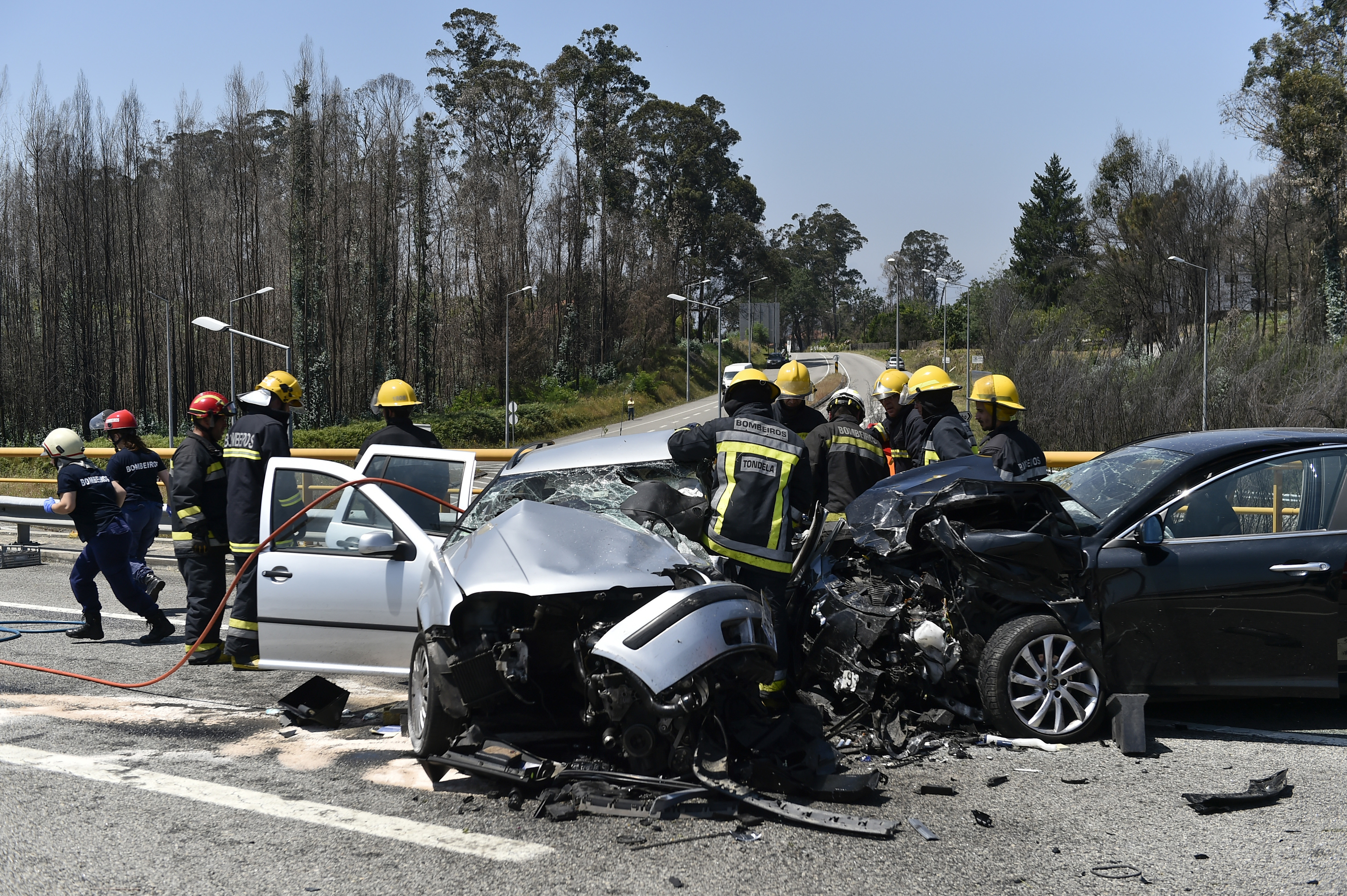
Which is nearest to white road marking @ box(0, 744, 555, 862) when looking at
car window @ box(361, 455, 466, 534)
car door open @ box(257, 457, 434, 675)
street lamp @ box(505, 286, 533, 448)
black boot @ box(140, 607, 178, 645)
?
car door open @ box(257, 457, 434, 675)

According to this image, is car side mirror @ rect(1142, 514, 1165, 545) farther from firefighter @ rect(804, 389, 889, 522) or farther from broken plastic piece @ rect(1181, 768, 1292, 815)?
firefighter @ rect(804, 389, 889, 522)

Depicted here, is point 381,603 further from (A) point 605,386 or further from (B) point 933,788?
(A) point 605,386

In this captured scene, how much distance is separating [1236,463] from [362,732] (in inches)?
194

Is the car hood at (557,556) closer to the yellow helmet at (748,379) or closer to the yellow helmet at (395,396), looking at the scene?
the yellow helmet at (748,379)

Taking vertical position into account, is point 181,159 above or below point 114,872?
above

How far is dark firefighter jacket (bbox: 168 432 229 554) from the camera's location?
7.10 metres

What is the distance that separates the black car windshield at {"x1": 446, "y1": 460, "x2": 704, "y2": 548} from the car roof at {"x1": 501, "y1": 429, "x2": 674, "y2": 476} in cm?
2

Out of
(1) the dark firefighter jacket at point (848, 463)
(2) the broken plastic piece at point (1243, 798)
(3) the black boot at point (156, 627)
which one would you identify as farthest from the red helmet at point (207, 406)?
(2) the broken plastic piece at point (1243, 798)

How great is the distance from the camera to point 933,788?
434cm

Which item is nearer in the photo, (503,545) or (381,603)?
(503,545)

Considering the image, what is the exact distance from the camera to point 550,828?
12.7ft

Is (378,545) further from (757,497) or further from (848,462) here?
(848,462)

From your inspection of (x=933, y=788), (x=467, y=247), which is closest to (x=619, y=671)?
(x=933, y=788)

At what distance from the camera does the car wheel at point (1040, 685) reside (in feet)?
16.4
